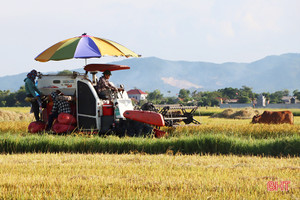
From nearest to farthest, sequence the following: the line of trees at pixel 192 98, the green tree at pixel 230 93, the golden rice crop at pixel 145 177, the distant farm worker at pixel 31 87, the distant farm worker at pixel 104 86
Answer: the golden rice crop at pixel 145 177
the distant farm worker at pixel 104 86
the distant farm worker at pixel 31 87
the line of trees at pixel 192 98
the green tree at pixel 230 93

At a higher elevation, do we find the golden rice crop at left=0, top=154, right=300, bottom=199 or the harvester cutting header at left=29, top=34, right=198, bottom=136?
the harvester cutting header at left=29, top=34, right=198, bottom=136

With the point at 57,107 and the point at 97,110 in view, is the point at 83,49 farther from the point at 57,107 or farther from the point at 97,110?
the point at 57,107

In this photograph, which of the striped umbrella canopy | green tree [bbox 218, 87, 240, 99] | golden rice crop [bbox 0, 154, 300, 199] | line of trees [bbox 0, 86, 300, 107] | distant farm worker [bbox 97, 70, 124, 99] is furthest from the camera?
green tree [bbox 218, 87, 240, 99]

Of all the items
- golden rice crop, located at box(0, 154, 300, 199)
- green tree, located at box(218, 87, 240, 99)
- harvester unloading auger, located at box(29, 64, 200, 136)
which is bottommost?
golden rice crop, located at box(0, 154, 300, 199)

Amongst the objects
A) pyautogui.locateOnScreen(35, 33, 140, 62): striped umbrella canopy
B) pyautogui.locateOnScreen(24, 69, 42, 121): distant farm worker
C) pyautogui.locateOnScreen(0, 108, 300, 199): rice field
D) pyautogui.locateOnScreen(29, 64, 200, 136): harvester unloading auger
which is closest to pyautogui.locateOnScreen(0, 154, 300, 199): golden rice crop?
pyautogui.locateOnScreen(0, 108, 300, 199): rice field

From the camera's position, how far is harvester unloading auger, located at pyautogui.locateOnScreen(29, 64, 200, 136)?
11.7 metres

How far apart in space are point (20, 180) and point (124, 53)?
6.69 meters

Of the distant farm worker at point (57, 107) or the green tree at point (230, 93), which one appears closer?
the distant farm worker at point (57, 107)

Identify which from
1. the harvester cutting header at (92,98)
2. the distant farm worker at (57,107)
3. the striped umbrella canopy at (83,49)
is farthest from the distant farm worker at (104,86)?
the distant farm worker at (57,107)

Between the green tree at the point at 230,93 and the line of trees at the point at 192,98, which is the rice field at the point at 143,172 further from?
the green tree at the point at 230,93

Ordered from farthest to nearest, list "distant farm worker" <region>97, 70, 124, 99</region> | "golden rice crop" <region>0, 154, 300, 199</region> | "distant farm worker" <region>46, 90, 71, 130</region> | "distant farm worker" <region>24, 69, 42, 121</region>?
"distant farm worker" <region>24, 69, 42, 121</region> → "distant farm worker" <region>46, 90, 71, 130</region> → "distant farm worker" <region>97, 70, 124, 99</region> → "golden rice crop" <region>0, 154, 300, 199</region>

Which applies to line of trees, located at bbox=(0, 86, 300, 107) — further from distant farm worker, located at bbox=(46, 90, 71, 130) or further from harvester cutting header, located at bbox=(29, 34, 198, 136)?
distant farm worker, located at bbox=(46, 90, 71, 130)

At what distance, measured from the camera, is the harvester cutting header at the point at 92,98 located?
462 inches

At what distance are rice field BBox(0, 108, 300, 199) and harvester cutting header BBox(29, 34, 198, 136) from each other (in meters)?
0.97
